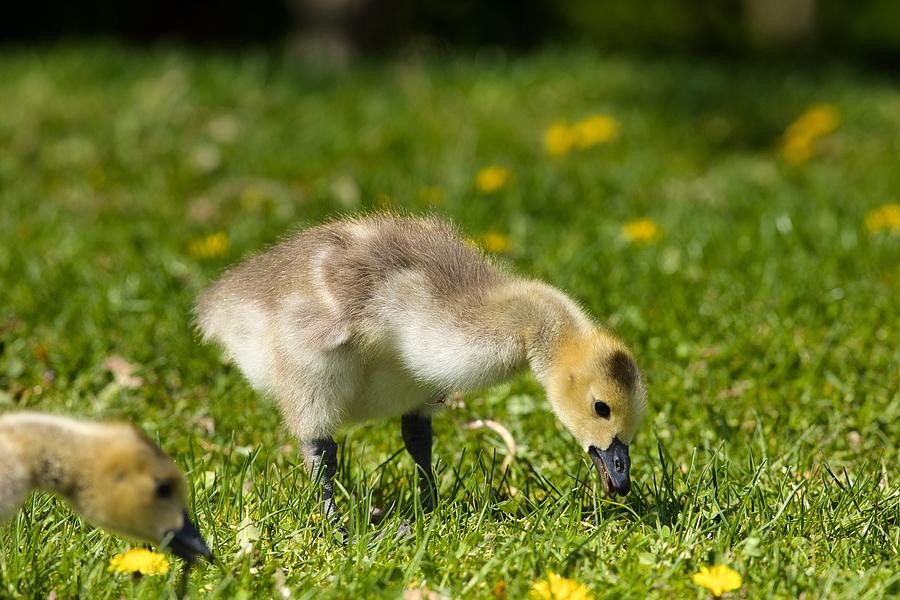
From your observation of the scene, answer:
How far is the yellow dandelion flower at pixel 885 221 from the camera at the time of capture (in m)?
6.18

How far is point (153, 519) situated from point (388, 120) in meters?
5.91

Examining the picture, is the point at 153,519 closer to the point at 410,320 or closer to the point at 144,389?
the point at 410,320

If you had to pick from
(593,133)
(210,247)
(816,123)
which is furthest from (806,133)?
(210,247)

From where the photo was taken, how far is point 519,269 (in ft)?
18.6

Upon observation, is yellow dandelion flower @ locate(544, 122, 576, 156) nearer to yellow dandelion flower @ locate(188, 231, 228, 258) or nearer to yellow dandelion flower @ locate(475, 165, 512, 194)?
yellow dandelion flower @ locate(475, 165, 512, 194)

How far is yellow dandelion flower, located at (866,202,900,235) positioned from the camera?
6184mm

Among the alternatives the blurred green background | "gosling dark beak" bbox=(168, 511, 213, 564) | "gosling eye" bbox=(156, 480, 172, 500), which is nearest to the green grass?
"gosling dark beak" bbox=(168, 511, 213, 564)

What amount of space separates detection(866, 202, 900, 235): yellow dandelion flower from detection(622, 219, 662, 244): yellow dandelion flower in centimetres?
108

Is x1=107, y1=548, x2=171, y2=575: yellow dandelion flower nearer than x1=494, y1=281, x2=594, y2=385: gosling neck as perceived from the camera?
Yes

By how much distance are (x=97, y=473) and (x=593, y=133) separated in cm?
559

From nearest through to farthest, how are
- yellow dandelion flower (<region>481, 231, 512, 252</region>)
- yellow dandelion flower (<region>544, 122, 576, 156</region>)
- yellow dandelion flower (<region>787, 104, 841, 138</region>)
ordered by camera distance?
yellow dandelion flower (<region>481, 231, 512, 252</region>) → yellow dandelion flower (<region>544, 122, 576, 156</region>) → yellow dandelion flower (<region>787, 104, 841, 138</region>)

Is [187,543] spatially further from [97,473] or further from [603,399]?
[603,399]

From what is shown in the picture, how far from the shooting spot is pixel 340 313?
3496mm

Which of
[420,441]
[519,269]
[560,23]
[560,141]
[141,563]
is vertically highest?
[141,563]
